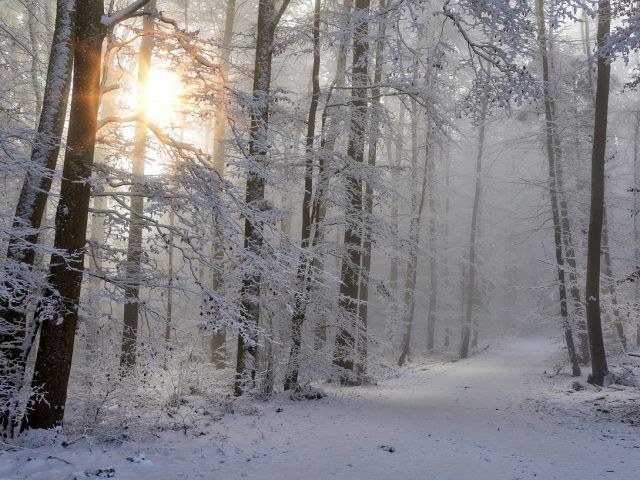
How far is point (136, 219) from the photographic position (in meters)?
8.16

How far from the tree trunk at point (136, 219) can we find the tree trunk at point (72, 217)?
62 centimetres

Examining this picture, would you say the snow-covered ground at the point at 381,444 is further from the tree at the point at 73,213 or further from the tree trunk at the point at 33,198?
Result: the tree trunk at the point at 33,198

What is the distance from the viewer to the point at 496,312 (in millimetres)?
49094

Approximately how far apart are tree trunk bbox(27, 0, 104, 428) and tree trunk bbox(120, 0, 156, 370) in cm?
62

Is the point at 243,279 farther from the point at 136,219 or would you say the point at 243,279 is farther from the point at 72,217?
the point at 72,217

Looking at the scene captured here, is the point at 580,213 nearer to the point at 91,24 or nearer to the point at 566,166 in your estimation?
the point at 566,166

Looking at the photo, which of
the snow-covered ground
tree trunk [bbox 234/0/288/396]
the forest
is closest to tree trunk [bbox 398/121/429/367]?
the forest

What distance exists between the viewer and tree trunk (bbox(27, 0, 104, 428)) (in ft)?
19.6

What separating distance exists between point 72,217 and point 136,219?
1.97 m

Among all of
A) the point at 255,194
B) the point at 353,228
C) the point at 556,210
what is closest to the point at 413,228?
the point at 556,210

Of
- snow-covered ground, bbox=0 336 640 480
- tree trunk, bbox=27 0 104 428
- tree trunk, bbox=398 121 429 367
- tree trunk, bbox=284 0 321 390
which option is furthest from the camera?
tree trunk, bbox=398 121 429 367

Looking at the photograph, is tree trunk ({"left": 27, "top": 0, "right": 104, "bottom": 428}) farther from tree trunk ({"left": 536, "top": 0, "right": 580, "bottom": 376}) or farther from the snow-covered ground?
tree trunk ({"left": 536, "top": 0, "right": 580, "bottom": 376})

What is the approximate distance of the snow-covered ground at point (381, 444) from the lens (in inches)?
218

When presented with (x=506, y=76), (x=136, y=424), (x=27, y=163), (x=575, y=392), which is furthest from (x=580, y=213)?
(x=27, y=163)
